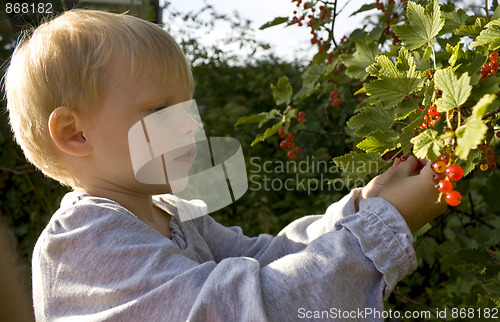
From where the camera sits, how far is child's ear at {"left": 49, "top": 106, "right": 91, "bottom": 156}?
0.97 meters

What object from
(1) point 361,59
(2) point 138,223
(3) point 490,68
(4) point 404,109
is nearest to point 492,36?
(3) point 490,68

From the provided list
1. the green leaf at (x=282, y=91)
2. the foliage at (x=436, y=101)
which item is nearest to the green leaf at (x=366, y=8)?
the foliage at (x=436, y=101)

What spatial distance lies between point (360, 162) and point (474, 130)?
0.96ft

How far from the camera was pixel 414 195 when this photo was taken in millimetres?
830

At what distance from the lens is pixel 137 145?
96cm

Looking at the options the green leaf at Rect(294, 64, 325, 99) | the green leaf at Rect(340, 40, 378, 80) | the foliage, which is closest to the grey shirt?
the foliage

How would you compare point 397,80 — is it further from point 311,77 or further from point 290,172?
point 290,172

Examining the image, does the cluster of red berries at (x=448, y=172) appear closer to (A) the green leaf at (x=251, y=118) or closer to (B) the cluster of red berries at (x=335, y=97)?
(A) the green leaf at (x=251, y=118)

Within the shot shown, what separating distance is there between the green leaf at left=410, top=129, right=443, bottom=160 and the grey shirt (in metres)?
0.21

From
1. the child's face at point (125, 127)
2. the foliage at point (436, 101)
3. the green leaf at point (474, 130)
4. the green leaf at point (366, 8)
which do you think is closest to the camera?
the green leaf at point (474, 130)

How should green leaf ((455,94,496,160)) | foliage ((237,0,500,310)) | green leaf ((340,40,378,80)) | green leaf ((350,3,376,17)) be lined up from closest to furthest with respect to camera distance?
green leaf ((455,94,496,160)) < foliage ((237,0,500,310)) < green leaf ((340,40,378,80)) < green leaf ((350,3,376,17))

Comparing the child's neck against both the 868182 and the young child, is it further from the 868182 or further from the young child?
the 868182

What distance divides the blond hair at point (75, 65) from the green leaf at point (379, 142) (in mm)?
387

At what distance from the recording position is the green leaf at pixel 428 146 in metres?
0.62
